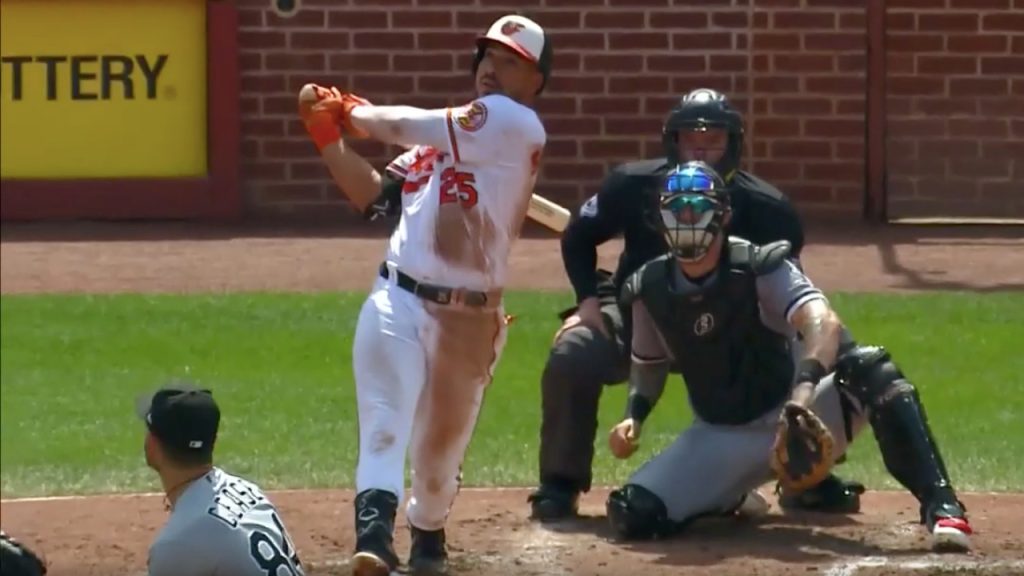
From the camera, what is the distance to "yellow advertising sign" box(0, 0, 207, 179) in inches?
613

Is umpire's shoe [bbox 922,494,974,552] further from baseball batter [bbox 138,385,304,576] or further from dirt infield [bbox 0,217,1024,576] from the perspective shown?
baseball batter [bbox 138,385,304,576]

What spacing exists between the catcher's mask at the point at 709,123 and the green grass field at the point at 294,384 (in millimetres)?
1854

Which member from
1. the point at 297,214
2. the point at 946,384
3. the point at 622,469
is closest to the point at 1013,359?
the point at 946,384

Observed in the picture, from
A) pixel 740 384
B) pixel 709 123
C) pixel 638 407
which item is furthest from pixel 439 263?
pixel 709 123

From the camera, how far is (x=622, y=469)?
29.6ft

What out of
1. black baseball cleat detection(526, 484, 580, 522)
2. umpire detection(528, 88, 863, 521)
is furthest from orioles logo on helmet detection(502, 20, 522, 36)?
black baseball cleat detection(526, 484, 580, 522)

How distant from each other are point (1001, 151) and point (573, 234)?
4.64 m

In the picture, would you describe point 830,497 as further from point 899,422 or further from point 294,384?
point 294,384

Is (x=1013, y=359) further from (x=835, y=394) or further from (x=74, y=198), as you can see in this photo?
(x=74, y=198)

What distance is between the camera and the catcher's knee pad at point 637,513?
711cm

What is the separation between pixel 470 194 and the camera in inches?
246

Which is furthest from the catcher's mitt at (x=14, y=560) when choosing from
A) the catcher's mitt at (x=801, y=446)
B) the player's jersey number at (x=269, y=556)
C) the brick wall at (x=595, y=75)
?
the brick wall at (x=595, y=75)

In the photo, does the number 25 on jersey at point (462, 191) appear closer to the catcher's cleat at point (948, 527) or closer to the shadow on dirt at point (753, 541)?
the shadow on dirt at point (753, 541)

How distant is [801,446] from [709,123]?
4.57 ft
